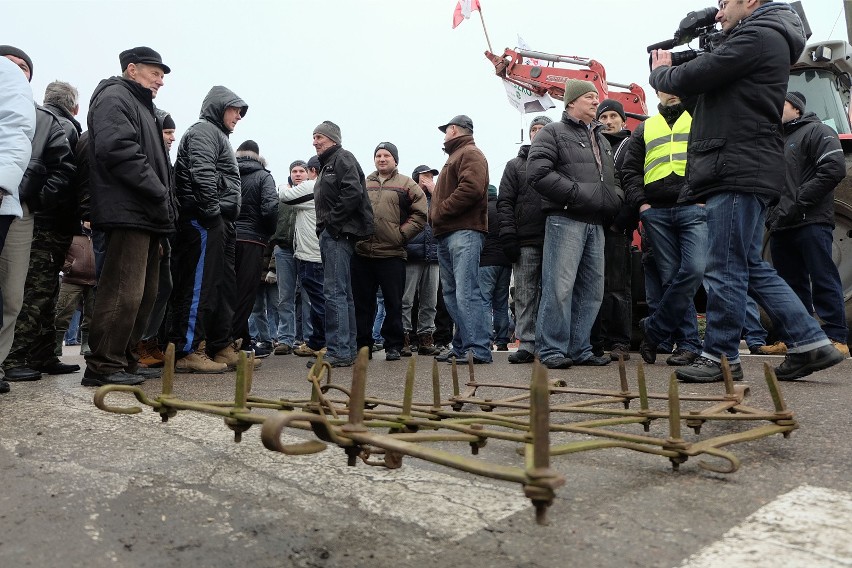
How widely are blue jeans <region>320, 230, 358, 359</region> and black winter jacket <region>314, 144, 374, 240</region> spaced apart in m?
0.10

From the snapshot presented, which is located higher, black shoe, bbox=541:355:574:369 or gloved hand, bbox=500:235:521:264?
gloved hand, bbox=500:235:521:264

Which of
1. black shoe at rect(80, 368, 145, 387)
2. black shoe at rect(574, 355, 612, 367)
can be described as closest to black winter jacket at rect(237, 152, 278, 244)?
black shoe at rect(80, 368, 145, 387)

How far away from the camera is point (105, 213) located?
13.0 feet

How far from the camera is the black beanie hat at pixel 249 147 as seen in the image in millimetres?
6969

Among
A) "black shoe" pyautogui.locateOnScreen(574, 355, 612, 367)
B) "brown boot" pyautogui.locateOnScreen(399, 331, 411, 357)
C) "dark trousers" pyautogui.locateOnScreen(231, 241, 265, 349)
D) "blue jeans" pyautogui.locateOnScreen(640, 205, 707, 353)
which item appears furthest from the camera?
"brown boot" pyautogui.locateOnScreen(399, 331, 411, 357)

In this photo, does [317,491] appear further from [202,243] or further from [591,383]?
[202,243]

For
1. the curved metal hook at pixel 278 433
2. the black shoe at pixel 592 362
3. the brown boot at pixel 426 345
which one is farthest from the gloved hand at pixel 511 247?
the curved metal hook at pixel 278 433

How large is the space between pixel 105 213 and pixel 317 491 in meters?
2.79

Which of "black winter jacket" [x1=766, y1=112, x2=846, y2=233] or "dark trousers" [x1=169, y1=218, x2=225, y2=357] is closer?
"black winter jacket" [x1=766, y1=112, x2=846, y2=233]

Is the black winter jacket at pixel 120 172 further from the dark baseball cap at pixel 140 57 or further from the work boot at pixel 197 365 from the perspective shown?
the work boot at pixel 197 365

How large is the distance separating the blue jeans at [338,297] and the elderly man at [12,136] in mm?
2463

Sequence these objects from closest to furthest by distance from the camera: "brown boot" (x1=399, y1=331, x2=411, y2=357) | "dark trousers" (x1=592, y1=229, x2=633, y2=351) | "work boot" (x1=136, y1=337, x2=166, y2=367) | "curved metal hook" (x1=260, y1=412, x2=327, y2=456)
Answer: "curved metal hook" (x1=260, y1=412, x2=327, y2=456) < "work boot" (x1=136, y1=337, x2=166, y2=367) < "dark trousers" (x1=592, y1=229, x2=633, y2=351) < "brown boot" (x1=399, y1=331, x2=411, y2=357)

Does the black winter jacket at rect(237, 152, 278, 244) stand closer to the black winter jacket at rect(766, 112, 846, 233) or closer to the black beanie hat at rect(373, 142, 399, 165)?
the black beanie hat at rect(373, 142, 399, 165)

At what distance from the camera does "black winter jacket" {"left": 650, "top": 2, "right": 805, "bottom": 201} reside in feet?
11.7
